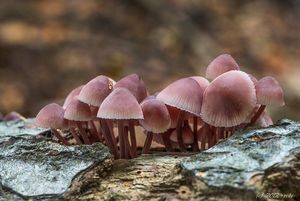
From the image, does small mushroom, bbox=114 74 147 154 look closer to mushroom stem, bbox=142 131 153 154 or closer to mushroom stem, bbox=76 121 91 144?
mushroom stem, bbox=142 131 153 154

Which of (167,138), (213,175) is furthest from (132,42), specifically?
(213,175)

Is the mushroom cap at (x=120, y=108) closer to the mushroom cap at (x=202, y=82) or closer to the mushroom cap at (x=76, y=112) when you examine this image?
the mushroom cap at (x=76, y=112)

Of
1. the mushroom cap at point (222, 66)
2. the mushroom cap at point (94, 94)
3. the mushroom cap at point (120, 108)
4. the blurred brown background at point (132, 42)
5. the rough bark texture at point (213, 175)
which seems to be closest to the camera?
the rough bark texture at point (213, 175)

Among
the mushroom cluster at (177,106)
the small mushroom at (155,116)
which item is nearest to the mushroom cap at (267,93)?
the mushroom cluster at (177,106)

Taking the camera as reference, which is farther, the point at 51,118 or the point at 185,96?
the point at 51,118

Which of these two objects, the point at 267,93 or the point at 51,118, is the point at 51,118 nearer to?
the point at 51,118

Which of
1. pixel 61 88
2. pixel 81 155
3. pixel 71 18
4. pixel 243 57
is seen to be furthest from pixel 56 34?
pixel 81 155
